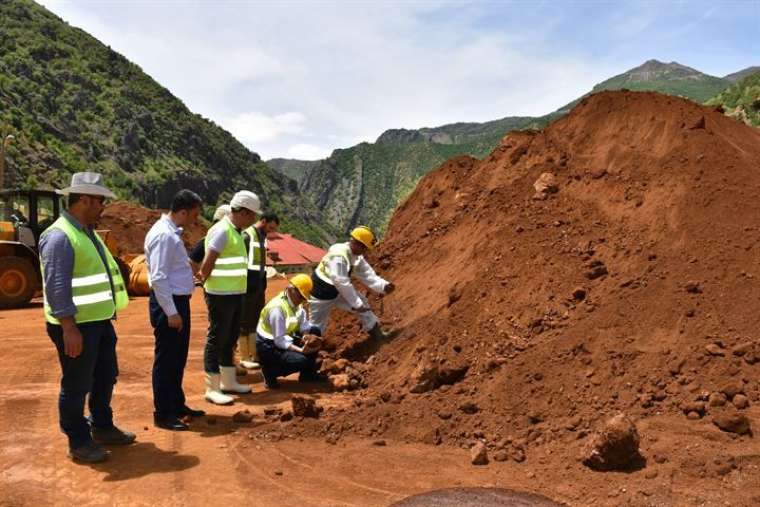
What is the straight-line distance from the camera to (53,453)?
13.4 feet

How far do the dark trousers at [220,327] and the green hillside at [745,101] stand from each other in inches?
784

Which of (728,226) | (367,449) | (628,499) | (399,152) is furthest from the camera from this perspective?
(399,152)

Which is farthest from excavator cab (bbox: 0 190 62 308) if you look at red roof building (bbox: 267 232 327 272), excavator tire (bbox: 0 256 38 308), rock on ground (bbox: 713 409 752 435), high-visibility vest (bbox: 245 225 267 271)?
red roof building (bbox: 267 232 327 272)

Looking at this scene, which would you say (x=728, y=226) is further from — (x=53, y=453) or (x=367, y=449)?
(x=53, y=453)

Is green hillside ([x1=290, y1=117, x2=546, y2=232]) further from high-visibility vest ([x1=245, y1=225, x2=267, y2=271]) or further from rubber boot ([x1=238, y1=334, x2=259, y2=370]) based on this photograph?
high-visibility vest ([x1=245, y1=225, x2=267, y2=271])

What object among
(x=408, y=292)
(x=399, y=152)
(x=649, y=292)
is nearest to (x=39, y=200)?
(x=408, y=292)

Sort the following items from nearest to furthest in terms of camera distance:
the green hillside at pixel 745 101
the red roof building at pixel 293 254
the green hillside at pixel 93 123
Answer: the green hillside at pixel 745 101, the red roof building at pixel 293 254, the green hillside at pixel 93 123

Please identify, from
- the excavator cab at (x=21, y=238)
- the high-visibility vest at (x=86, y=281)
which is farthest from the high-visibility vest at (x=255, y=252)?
the excavator cab at (x=21, y=238)

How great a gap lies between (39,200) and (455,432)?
1112 centimetres

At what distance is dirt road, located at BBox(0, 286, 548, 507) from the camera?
11.6ft

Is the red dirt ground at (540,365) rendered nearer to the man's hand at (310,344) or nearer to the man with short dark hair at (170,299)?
the man with short dark hair at (170,299)

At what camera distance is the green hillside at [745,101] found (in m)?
23.0

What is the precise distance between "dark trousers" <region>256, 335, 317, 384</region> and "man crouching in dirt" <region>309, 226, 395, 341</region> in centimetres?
61

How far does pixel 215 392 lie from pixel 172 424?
758 mm
